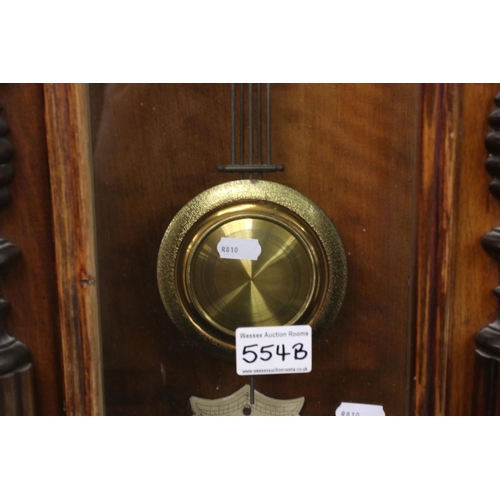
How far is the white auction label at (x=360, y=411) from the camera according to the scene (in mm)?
734

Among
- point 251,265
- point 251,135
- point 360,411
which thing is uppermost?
point 251,135

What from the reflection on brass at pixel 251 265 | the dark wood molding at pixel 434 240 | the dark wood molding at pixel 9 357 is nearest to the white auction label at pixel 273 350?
Answer: the reflection on brass at pixel 251 265

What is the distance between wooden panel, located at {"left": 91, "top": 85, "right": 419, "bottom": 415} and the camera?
682mm

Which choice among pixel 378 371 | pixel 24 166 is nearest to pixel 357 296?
pixel 378 371

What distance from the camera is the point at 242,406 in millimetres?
727

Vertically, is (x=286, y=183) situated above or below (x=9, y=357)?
above

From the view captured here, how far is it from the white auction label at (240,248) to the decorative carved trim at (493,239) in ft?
0.88

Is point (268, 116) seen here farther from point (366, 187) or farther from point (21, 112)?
point (21, 112)

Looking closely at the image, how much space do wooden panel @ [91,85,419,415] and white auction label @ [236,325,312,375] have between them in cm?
4

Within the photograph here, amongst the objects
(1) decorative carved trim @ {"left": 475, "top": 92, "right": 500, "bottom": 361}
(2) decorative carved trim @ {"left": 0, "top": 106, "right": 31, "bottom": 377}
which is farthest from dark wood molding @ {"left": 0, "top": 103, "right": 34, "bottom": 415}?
(1) decorative carved trim @ {"left": 475, "top": 92, "right": 500, "bottom": 361}

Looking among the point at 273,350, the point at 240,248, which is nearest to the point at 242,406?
the point at 273,350

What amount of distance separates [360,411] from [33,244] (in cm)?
45

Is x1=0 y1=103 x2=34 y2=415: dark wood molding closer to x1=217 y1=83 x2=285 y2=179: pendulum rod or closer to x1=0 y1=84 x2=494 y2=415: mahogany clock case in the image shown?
x1=0 y1=84 x2=494 y2=415: mahogany clock case

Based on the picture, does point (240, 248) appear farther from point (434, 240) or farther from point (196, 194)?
Result: point (434, 240)
